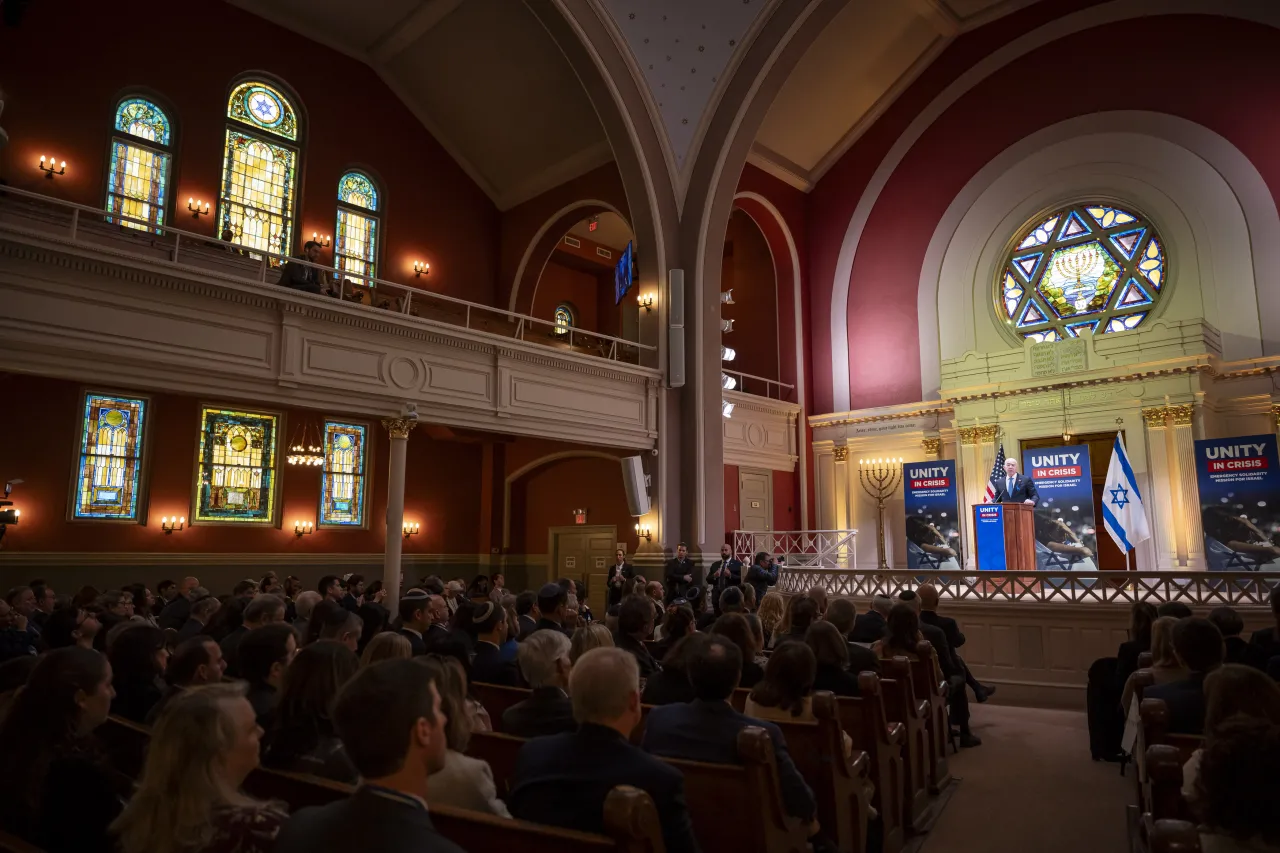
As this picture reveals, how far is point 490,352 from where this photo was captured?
11.5m

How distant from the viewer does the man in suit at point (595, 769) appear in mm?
2178

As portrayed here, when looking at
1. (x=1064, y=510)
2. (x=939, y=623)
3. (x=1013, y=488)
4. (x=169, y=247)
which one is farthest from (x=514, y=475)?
(x=939, y=623)

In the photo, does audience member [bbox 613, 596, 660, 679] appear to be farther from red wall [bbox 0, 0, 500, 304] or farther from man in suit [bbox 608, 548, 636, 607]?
red wall [bbox 0, 0, 500, 304]

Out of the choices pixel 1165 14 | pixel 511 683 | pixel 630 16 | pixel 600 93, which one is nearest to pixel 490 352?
pixel 600 93

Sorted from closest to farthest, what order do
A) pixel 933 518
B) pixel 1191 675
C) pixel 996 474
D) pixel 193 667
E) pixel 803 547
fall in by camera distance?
pixel 193 667
pixel 1191 675
pixel 996 474
pixel 933 518
pixel 803 547

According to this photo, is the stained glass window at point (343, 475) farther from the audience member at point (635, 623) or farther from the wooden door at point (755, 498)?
the audience member at point (635, 623)

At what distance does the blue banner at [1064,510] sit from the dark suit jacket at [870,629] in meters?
6.83

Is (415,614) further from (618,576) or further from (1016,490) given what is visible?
(1016,490)

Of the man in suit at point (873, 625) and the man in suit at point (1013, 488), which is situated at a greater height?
the man in suit at point (1013, 488)

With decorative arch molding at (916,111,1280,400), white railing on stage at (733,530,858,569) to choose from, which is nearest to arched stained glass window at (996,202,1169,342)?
decorative arch molding at (916,111,1280,400)

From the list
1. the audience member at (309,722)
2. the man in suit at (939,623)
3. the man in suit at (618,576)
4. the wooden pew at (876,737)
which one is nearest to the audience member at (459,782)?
the audience member at (309,722)

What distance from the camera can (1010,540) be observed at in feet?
36.0

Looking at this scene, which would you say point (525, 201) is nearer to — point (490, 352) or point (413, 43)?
point (413, 43)

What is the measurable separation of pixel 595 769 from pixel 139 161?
1285 centimetres
